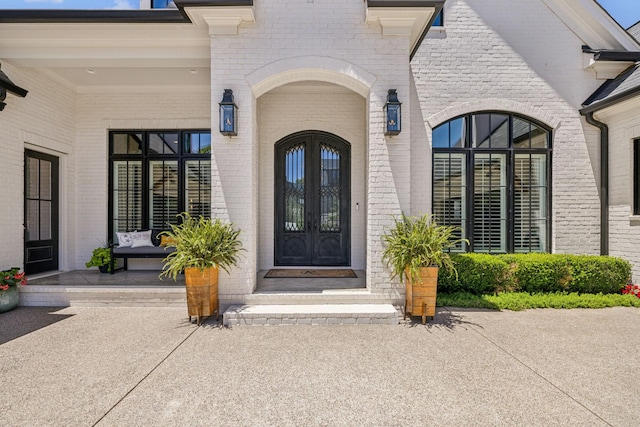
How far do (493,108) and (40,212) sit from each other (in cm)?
852

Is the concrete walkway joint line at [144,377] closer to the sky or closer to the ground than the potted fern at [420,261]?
closer to the ground

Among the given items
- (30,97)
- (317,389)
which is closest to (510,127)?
(317,389)

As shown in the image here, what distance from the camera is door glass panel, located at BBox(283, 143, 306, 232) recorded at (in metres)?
6.77

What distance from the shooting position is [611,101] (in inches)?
215

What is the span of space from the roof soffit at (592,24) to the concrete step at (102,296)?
8.27 m

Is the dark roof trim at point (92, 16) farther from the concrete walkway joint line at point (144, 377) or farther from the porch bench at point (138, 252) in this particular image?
the concrete walkway joint line at point (144, 377)

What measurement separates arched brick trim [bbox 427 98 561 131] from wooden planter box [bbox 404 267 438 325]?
3.08 metres

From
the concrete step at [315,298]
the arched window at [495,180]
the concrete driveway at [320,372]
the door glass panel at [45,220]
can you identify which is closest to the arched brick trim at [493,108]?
the arched window at [495,180]

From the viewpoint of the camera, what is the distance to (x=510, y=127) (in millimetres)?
6234

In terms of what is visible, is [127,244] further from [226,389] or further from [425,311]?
[425,311]

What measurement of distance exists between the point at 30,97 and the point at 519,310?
8.54 m

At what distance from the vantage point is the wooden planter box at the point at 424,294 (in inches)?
168

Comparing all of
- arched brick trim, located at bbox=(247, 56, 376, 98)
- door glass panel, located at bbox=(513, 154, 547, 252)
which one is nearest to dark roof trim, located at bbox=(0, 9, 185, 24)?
arched brick trim, located at bbox=(247, 56, 376, 98)

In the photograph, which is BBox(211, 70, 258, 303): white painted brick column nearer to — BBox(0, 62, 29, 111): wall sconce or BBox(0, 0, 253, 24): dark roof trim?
BBox(0, 0, 253, 24): dark roof trim
